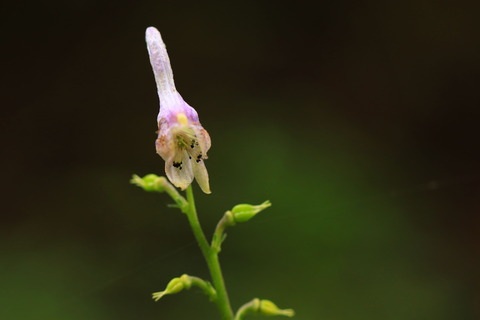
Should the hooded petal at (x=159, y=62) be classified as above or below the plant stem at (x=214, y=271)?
above

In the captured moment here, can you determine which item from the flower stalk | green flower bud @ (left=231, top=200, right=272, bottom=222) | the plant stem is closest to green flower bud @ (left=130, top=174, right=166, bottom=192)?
the flower stalk

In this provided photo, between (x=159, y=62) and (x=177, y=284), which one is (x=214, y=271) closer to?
(x=177, y=284)

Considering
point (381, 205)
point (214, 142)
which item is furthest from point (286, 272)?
point (214, 142)

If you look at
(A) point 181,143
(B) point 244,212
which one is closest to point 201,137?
(A) point 181,143

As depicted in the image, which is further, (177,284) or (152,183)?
(152,183)

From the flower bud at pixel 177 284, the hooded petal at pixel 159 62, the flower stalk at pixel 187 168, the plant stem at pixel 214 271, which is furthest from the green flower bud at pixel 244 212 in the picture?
the hooded petal at pixel 159 62

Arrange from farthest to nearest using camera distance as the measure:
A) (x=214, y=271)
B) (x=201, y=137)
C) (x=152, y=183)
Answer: (x=152, y=183)
(x=214, y=271)
(x=201, y=137)

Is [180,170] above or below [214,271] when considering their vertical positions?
above

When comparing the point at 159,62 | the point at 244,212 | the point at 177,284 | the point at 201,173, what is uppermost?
the point at 159,62

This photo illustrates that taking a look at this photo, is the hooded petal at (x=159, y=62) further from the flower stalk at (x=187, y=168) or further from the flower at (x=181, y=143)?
the flower at (x=181, y=143)

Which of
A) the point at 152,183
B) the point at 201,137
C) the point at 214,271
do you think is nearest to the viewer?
the point at 201,137

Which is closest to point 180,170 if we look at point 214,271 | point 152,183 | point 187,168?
point 187,168

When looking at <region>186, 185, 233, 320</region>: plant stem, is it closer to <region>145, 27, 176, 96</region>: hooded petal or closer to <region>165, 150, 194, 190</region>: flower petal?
<region>165, 150, 194, 190</region>: flower petal
